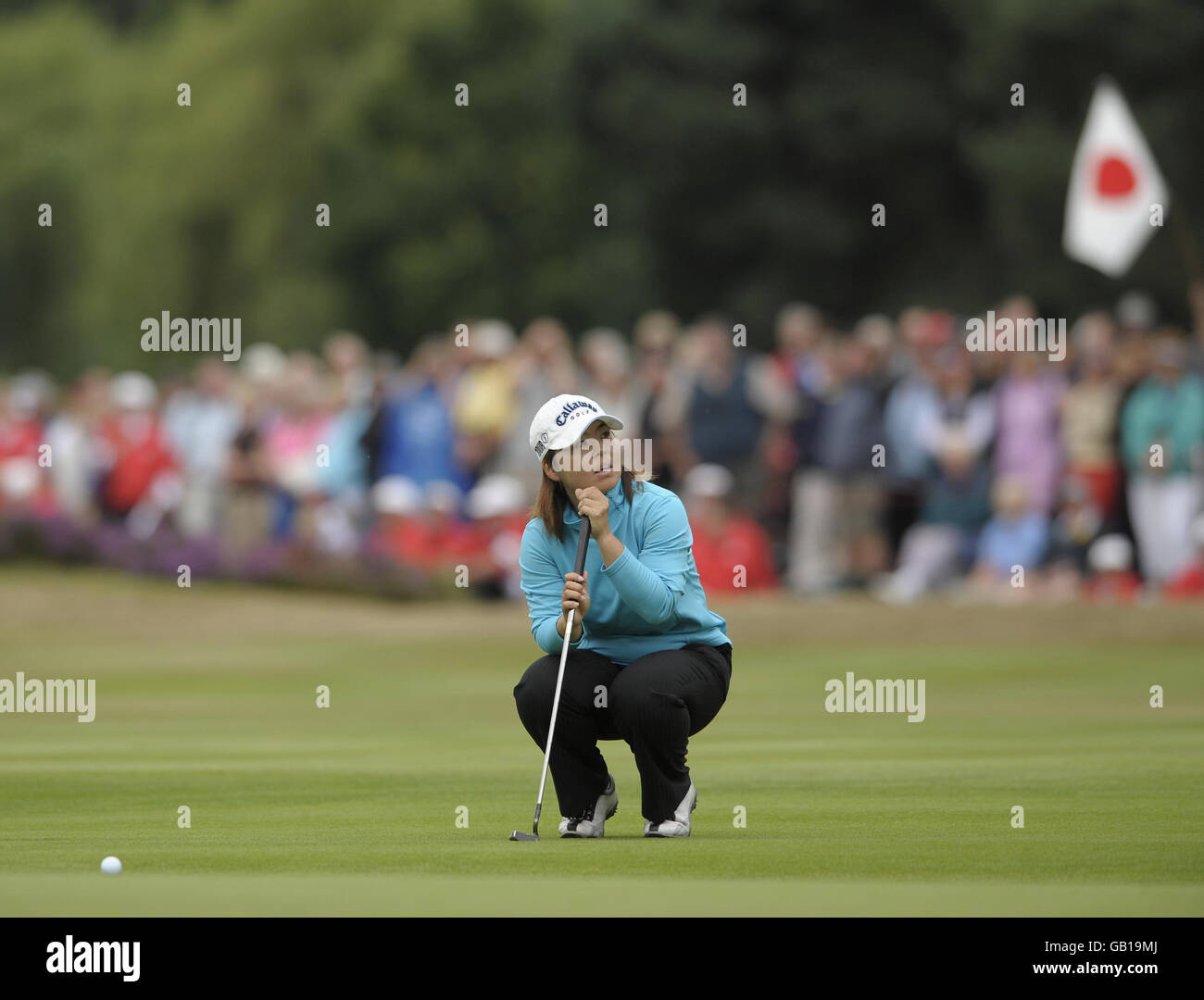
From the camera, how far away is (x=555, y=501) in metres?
9.95

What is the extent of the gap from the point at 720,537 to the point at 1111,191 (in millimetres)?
4879

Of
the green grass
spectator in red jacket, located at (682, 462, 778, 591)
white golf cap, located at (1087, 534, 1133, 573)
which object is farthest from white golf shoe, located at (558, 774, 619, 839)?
white golf cap, located at (1087, 534, 1133, 573)

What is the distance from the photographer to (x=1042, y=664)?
65.6ft

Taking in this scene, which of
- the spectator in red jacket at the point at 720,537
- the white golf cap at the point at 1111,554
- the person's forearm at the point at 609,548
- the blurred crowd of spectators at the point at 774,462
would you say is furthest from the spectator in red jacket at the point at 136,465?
the person's forearm at the point at 609,548

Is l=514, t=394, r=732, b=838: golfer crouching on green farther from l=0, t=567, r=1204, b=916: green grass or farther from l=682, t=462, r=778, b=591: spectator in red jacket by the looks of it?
l=682, t=462, r=778, b=591: spectator in red jacket

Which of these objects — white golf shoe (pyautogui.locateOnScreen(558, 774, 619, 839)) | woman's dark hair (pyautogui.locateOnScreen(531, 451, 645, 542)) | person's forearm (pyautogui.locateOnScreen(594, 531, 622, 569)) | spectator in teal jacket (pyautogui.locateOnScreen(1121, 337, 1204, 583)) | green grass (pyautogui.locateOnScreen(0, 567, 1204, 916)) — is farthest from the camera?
spectator in teal jacket (pyautogui.locateOnScreen(1121, 337, 1204, 583))

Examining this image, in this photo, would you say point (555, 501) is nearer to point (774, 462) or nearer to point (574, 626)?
point (574, 626)

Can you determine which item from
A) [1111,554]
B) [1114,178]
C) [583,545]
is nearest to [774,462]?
[1111,554]

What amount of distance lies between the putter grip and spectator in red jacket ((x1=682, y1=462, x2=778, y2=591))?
12.4 m

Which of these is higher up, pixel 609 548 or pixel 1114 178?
pixel 1114 178

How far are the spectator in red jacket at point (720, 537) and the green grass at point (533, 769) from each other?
1.70ft

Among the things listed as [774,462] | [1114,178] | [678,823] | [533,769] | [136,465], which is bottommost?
[678,823]

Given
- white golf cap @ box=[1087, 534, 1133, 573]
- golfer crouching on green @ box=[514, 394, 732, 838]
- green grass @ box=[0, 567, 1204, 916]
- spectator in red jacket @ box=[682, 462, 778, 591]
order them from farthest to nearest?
spectator in red jacket @ box=[682, 462, 778, 591] → white golf cap @ box=[1087, 534, 1133, 573] → golfer crouching on green @ box=[514, 394, 732, 838] → green grass @ box=[0, 567, 1204, 916]

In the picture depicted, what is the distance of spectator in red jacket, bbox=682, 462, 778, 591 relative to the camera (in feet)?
73.8
